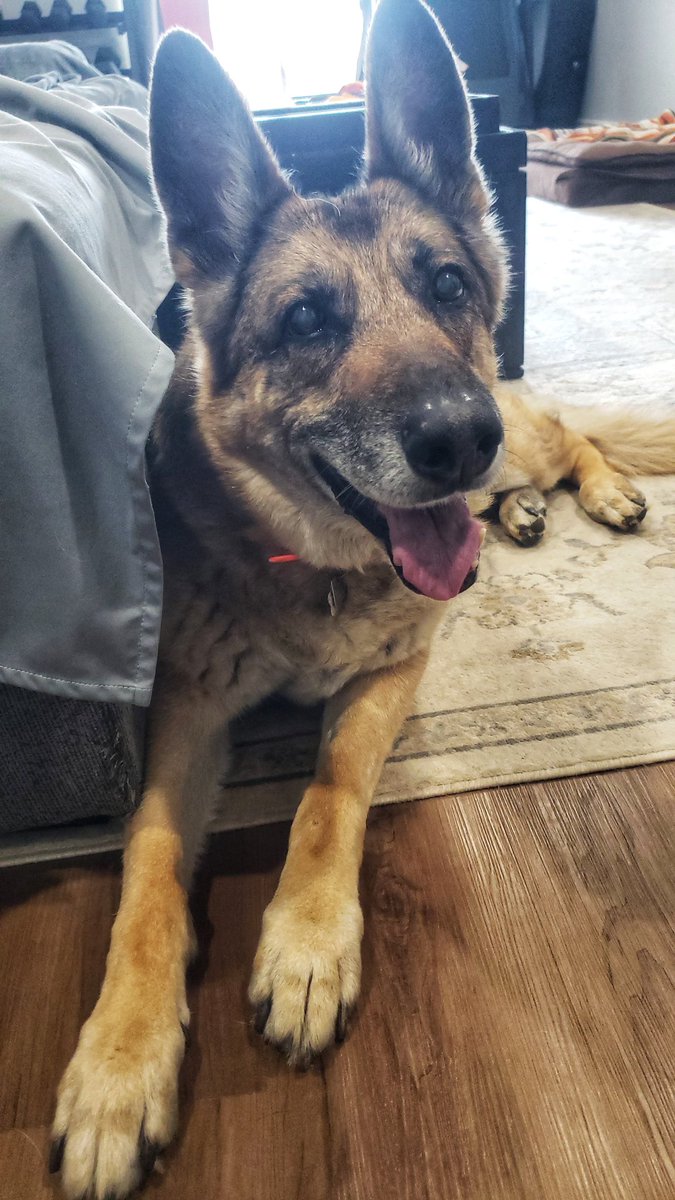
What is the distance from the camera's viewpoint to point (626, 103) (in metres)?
8.54

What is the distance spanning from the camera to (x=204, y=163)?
1300mm

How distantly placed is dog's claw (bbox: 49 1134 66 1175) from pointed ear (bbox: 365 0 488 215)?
1.55 meters

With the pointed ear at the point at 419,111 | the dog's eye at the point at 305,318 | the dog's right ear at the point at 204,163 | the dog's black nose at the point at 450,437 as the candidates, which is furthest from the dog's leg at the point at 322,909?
the pointed ear at the point at 419,111

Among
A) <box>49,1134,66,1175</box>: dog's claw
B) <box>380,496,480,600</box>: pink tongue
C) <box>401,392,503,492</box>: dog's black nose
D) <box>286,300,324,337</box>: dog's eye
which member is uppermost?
<box>286,300,324,337</box>: dog's eye

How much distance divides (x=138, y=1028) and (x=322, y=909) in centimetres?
26

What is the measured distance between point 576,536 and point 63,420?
4.99 ft

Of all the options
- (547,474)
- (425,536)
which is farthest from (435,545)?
(547,474)

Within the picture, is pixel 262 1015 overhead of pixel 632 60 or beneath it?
beneath

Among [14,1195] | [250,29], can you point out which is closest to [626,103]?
[250,29]

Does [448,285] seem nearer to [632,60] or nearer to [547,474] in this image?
[547,474]

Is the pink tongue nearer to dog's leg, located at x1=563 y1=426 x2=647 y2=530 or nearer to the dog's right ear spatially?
the dog's right ear

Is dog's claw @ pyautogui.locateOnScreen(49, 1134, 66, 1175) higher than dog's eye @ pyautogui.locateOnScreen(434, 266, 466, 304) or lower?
lower

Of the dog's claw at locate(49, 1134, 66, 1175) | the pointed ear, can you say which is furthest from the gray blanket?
the pointed ear

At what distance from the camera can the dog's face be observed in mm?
1180
